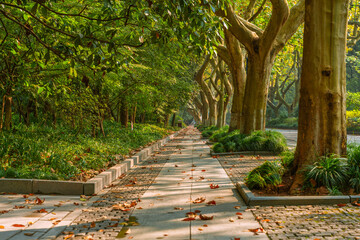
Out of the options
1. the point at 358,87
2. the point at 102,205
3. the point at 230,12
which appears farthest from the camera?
the point at 358,87

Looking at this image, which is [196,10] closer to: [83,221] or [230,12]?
[83,221]

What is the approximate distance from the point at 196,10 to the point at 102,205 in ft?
11.8

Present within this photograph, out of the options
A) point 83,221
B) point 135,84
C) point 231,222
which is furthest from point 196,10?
point 135,84

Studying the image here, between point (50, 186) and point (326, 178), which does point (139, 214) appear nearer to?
point (50, 186)

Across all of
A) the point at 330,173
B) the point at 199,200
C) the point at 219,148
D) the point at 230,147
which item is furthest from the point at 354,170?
the point at 219,148

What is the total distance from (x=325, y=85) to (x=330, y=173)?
1.67m

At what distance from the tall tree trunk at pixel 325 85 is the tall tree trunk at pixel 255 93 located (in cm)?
747

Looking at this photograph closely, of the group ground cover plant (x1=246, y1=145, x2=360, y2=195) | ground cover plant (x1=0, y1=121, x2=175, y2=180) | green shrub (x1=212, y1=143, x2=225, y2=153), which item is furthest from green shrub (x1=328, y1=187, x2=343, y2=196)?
green shrub (x1=212, y1=143, x2=225, y2=153)


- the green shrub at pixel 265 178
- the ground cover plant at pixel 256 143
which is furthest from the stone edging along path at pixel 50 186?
the ground cover plant at pixel 256 143

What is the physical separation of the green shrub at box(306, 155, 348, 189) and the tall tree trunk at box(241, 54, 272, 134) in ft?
28.0

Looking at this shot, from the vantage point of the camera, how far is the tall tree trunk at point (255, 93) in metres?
14.2

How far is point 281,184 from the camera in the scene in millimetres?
6492

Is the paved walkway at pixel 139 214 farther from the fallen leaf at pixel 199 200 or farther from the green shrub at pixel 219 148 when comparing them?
the green shrub at pixel 219 148

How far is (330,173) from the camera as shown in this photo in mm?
5938
